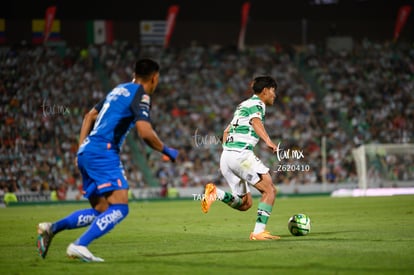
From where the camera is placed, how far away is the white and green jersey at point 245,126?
13578mm

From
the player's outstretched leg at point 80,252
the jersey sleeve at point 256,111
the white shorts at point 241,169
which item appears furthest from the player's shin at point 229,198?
the player's outstretched leg at point 80,252

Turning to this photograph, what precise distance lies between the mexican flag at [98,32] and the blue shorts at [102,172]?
123ft

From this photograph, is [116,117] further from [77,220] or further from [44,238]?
[44,238]

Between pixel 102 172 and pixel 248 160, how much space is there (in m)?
4.53

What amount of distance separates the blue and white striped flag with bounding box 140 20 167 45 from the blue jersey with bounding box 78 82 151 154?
37.7 meters

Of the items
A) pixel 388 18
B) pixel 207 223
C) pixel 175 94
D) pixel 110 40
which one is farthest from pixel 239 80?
pixel 207 223

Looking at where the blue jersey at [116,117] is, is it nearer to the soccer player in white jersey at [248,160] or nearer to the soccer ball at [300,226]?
the soccer player in white jersey at [248,160]

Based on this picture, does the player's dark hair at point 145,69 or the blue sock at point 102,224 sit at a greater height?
the player's dark hair at point 145,69

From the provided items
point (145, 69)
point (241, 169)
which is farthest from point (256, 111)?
point (145, 69)

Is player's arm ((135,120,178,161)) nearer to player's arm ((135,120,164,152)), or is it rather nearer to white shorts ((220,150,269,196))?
player's arm ((135,120,164,152))

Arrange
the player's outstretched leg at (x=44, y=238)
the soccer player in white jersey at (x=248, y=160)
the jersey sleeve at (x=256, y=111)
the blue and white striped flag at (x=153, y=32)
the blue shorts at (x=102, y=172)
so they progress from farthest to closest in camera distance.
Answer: the blue and white striped flag at (x=153, y=32)
the jersey sleeve at (x=256, y=111)
the soccer player in white jersey at (x=248, y=160)
the player's outstretched leg at (x=44, y=238)
the blue shorts at (x=102, y=172)

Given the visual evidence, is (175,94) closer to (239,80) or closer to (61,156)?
(239,80)

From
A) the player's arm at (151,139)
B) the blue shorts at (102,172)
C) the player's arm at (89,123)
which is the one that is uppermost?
the player's arm at (89,123)

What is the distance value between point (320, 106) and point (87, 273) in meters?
36.8
